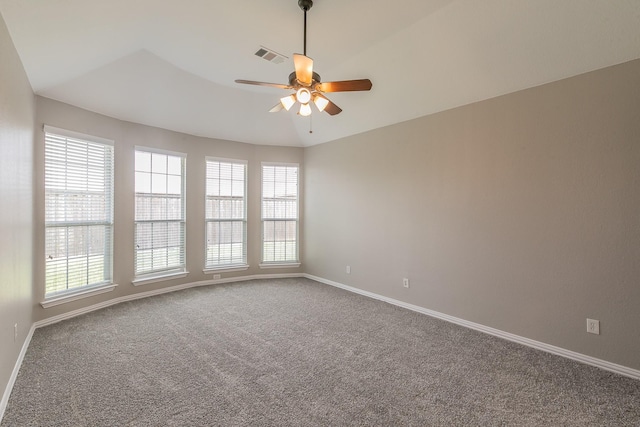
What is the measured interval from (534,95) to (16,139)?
15.9ft

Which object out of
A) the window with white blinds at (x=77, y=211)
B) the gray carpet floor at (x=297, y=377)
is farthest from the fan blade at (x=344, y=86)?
the window with white blinds at (x=77, y=211)

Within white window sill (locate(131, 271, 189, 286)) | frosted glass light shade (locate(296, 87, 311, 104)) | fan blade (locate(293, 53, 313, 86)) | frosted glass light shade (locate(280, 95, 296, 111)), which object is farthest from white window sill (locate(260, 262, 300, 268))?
fan blade (locate(293, 53, 313, 86))

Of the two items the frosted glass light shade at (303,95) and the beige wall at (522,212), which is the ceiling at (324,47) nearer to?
the beige wall at (522,212)

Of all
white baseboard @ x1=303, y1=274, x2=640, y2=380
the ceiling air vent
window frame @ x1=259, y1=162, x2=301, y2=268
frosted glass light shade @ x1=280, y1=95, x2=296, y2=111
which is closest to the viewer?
white baseboard @ x1=303, y1=274, x2=640, y2=380

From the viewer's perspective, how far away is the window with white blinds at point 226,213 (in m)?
5.22

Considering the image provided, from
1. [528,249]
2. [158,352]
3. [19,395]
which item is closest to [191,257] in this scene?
[158,352]

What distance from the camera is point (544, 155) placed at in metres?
2.88

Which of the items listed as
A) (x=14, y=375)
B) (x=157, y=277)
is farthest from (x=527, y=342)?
(x=157, y=277)

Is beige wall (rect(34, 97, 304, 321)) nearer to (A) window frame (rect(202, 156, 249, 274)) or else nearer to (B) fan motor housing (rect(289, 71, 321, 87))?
(A) window frame (rect(202, 156, 249, 274))

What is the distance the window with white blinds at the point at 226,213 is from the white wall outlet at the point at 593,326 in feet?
16.2

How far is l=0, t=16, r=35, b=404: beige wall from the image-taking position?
2035mm

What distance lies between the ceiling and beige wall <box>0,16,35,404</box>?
0.29 meters

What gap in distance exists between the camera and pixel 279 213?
5797 mm

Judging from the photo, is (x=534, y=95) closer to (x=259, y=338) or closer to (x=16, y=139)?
(x=259, y=338)
